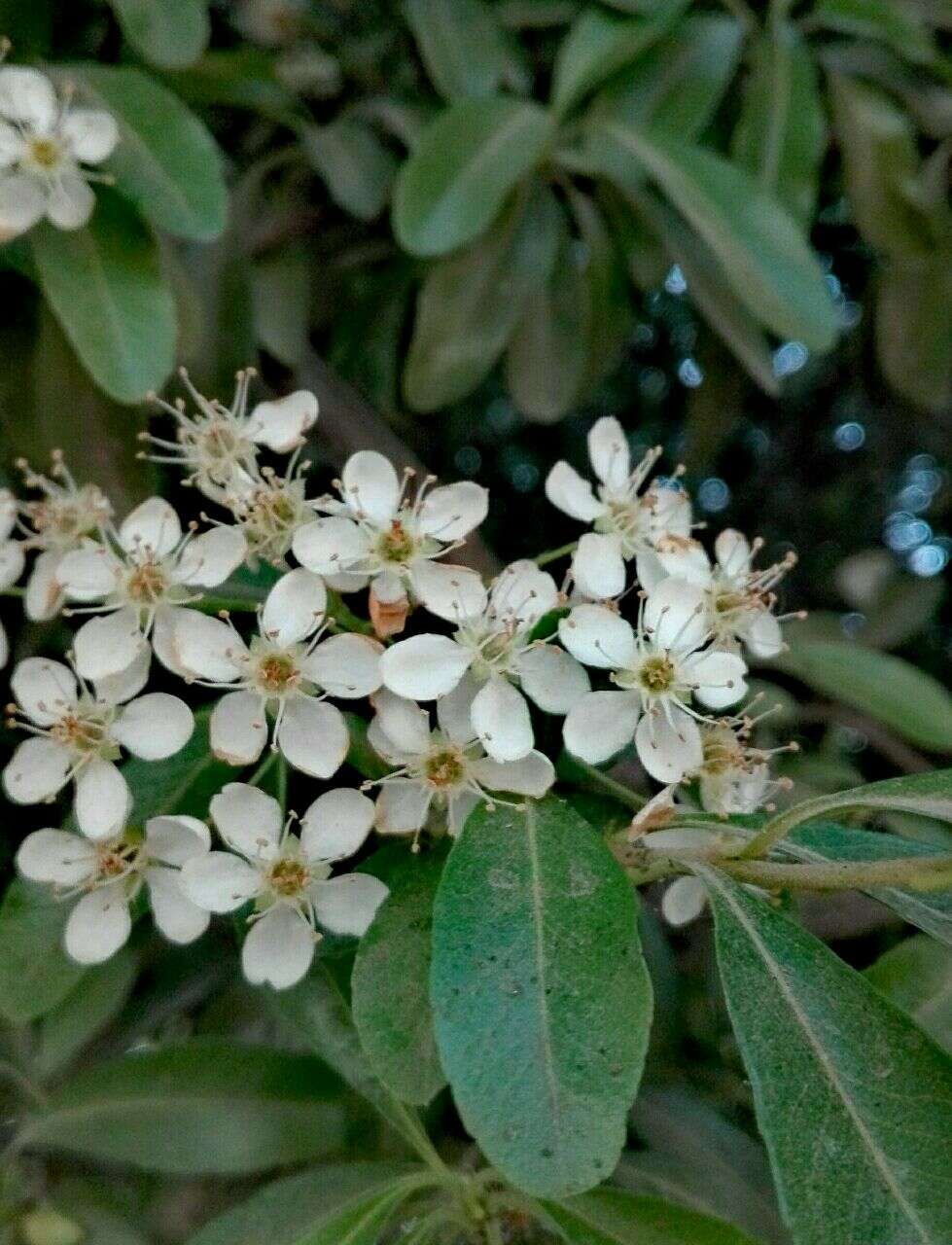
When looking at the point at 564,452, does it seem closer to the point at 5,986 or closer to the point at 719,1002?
the point at 719,1002

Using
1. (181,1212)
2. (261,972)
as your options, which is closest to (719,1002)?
(181,1212)

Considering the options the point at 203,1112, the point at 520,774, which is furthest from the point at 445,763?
the point at 203,1112

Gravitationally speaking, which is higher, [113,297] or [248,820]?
[113,297]

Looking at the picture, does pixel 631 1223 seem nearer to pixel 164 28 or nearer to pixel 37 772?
pixel 37 772

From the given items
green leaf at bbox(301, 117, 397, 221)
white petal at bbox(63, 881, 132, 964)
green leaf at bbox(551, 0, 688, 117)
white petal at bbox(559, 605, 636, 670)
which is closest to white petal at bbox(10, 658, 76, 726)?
white petal at bbox(63, 881, 132, 964)

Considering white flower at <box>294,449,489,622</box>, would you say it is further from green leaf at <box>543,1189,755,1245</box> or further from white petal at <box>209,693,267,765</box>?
green leaf at <box>543,1189,755,1245</box>

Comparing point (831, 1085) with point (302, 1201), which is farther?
point (302, 1201)

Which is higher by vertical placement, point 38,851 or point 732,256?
point 38,851
